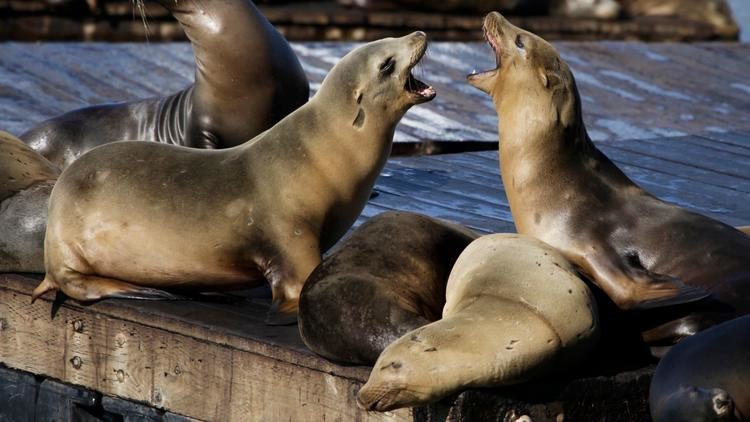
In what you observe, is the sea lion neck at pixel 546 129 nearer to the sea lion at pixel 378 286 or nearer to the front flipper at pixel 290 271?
the sea lion at pixel 378 286

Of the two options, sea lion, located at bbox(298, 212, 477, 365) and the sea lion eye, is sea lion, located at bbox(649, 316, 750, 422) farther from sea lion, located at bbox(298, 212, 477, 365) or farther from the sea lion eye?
the sea lion eye

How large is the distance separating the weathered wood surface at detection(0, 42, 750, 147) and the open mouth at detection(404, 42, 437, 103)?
3.50m

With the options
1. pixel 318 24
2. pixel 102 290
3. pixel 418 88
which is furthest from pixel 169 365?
pixel 318 24

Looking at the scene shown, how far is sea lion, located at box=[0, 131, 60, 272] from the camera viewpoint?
541 centimetres

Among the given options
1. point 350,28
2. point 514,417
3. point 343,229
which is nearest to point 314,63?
point 350,28

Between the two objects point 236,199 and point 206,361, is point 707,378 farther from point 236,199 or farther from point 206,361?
point 236,199

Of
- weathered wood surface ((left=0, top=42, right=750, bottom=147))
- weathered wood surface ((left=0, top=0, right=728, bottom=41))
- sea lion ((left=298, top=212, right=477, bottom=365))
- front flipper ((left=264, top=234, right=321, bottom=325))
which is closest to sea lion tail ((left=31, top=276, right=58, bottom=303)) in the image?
front flipper ((left=264, top=234, right=321, bottom=325))

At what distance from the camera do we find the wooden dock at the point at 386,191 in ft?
14.1

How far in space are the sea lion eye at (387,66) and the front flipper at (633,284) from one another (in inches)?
36.1

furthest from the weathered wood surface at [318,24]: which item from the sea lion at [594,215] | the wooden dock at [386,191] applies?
the sea lion at [594,215]

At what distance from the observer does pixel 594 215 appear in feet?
15.8

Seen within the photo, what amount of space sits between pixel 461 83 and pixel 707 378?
6.54 metres

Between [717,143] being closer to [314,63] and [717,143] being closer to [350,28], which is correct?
[314,63]

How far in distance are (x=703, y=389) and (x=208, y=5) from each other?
158 inches
